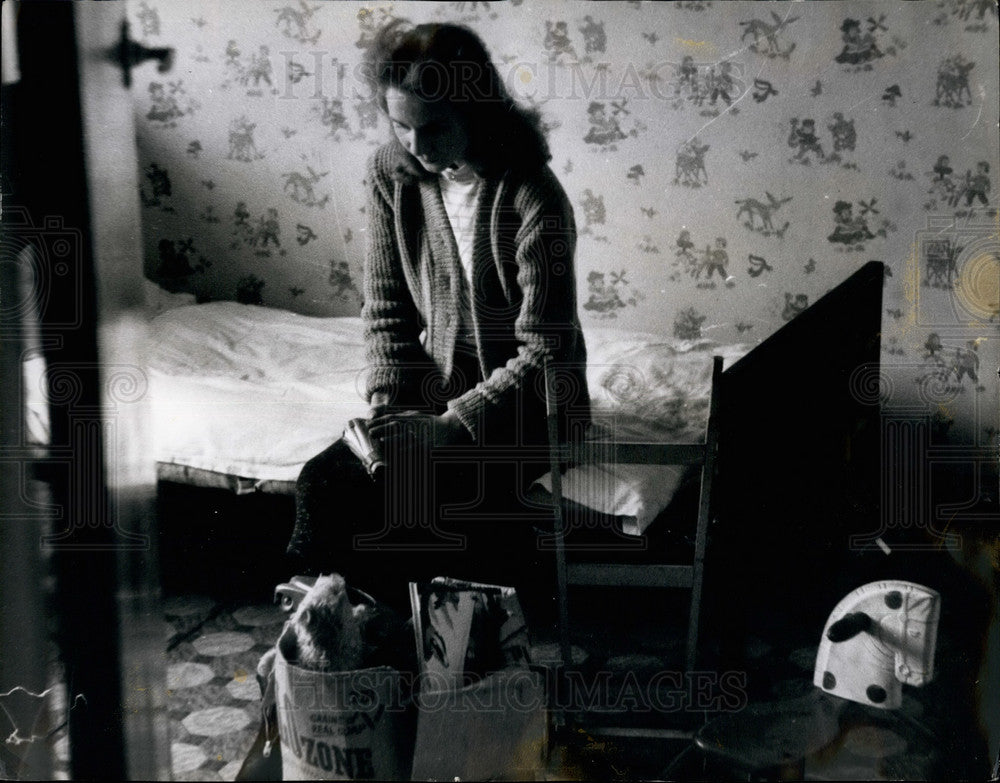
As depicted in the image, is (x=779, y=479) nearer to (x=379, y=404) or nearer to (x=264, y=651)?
(x=379, y=404)

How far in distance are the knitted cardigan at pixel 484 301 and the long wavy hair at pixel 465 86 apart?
3cm

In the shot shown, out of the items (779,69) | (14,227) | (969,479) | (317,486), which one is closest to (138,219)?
(14,227)

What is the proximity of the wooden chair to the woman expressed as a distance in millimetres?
25

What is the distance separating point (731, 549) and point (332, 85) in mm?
780

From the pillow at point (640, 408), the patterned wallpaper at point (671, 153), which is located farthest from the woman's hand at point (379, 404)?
the pillow at point (640, 408)

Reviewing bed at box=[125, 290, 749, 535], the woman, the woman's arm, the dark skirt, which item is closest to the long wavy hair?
the woman

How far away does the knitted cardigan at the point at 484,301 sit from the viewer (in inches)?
42.9

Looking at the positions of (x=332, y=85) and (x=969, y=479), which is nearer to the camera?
(x=332, y=85)

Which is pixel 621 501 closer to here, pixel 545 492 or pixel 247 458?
Result: pixel 545 492

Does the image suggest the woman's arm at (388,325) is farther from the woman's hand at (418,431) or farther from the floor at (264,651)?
the floor at (264,651)

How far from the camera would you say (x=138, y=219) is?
1.11m

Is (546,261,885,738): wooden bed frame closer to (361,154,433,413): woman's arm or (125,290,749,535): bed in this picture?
(125,290,749,535): bed

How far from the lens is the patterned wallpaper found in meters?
1.07

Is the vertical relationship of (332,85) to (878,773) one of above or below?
above
